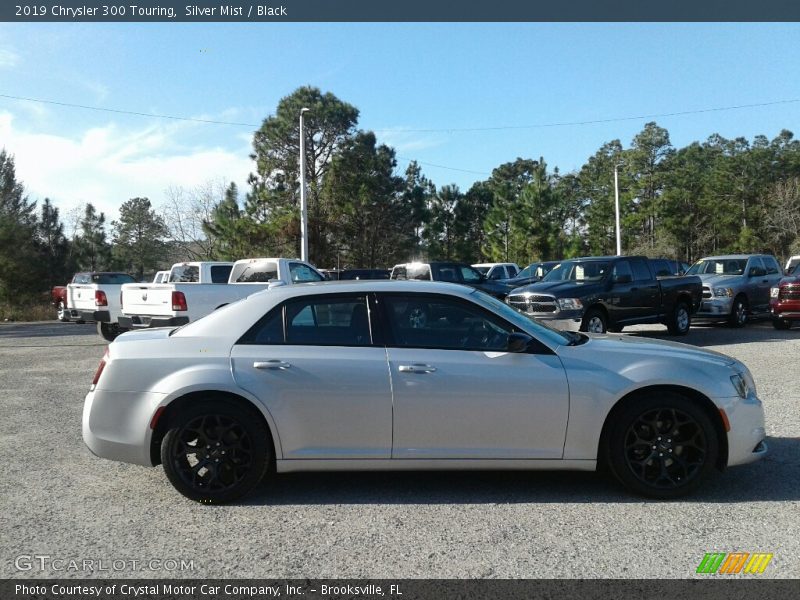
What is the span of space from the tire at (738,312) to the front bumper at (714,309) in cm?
15

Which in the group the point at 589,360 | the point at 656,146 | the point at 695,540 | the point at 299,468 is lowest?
the point at 695,540

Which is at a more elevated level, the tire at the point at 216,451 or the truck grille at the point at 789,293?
the truck grille at the point at 789,293

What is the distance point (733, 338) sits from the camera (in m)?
14.7

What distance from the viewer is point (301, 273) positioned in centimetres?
1638

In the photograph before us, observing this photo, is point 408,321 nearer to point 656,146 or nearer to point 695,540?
point 695,540

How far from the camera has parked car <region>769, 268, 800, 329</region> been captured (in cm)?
1496

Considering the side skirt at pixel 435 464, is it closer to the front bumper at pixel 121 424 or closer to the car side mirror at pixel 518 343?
the car side mirror at pixel 518 343

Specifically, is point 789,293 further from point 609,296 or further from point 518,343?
point 518,343

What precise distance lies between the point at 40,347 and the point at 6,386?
644cm

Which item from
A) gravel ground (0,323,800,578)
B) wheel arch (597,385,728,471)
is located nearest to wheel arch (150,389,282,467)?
gravel ground (0,323,800,578)

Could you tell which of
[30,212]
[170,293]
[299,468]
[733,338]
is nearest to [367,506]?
[299,468]

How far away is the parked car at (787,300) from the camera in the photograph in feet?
49.1

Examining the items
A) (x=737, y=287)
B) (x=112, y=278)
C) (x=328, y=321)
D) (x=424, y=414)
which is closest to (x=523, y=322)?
(x=424, y=414)

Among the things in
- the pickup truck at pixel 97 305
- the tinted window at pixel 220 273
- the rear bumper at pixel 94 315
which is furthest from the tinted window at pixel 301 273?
the rear bumper at pixel 94 315
